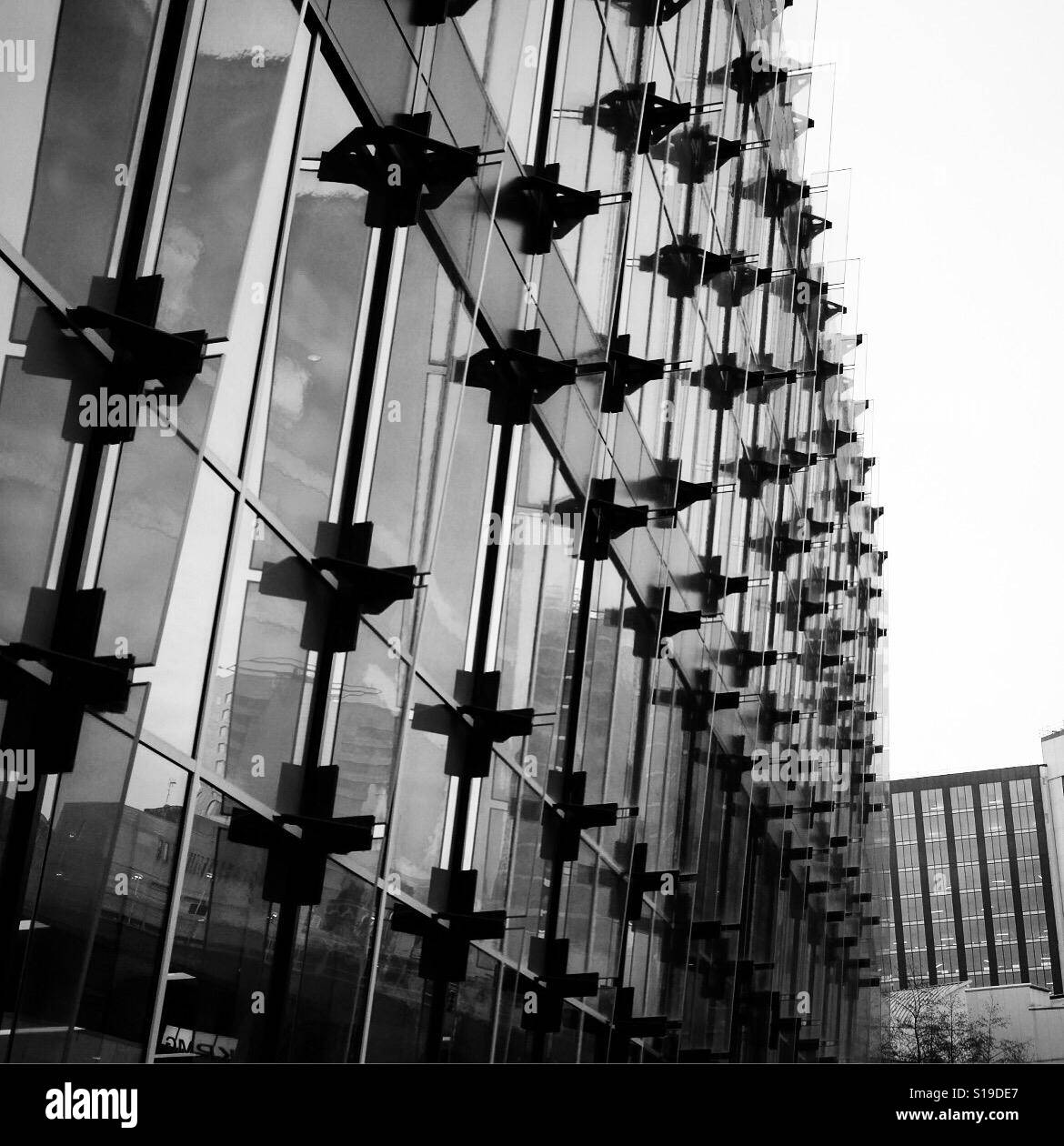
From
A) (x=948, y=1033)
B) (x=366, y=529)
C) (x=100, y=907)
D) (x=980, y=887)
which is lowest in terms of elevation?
→ (x=100, y=907)

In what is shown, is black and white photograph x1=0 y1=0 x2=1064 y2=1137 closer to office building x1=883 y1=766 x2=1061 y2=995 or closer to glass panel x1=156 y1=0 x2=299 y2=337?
glass panel x1=156 y1=0 x2=299 y2=337

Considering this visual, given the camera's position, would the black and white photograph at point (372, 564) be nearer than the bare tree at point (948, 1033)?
Yes

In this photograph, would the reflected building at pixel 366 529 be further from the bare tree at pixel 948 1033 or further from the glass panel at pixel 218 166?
the bare tree at pixel 948 1033

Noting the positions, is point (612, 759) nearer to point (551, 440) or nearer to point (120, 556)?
point (551, 440)

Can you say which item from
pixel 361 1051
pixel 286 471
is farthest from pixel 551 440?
pixel 361 1051

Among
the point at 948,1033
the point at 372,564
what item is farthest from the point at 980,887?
the point at 372,564

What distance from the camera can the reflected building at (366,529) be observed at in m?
8.05

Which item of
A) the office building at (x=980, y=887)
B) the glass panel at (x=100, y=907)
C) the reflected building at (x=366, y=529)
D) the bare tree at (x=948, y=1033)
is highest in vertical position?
the office building at (x=980, y=887)

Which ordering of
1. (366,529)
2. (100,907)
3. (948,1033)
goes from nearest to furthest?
(100,907) → (366,529) → (948,1033)

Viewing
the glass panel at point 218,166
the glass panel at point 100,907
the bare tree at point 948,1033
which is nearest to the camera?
the glass panel at point 100,907

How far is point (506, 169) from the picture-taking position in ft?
52.7

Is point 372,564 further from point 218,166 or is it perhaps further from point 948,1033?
point 948,1033

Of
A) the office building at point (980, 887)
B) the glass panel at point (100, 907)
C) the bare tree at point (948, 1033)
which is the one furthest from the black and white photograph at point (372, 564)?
the office building at point (980, 887)

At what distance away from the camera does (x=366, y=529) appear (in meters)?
12.0
